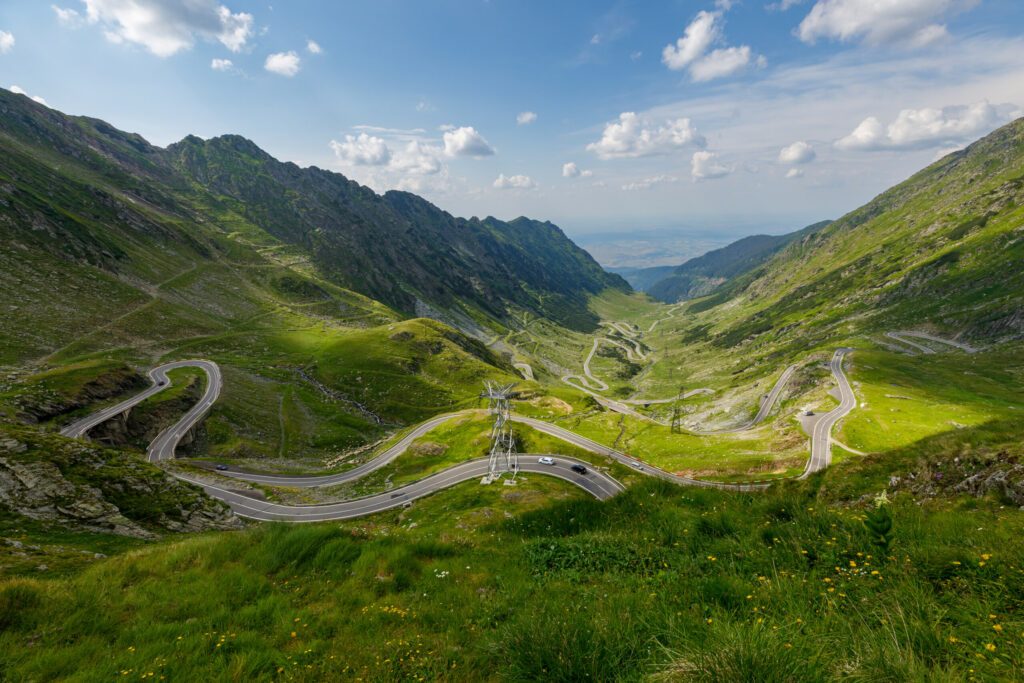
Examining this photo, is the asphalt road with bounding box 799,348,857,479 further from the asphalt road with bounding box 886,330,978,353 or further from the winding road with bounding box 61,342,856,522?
the asphalt road with bounding box 886,330,978,353

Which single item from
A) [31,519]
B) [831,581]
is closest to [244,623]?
[831,581]

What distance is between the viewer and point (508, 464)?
241 feet

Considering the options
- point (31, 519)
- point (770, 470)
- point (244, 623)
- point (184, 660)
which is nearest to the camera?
point (184, 660)

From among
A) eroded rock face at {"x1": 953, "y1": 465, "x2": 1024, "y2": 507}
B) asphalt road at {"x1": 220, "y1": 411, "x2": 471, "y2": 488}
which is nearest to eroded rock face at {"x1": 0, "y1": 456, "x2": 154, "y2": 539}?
eroded rock face at {"x1": 953, "y1": 465, "x2": 1024, "y2": 507}

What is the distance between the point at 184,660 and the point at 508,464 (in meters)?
68.9

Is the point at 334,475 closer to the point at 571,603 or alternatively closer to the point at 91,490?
the point at 91,490

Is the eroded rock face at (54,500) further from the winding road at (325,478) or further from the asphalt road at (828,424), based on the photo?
the asphalt road at (828,424)

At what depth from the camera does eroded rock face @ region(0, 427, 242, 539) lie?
81.3ft

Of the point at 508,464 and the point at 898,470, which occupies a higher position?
the point at 898,470

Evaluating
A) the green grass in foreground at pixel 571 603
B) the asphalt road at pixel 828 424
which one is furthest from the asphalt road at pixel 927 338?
the green grass in foreground at pixel 571 603

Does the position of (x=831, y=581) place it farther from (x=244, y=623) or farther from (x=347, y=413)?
(x=347, y=413)

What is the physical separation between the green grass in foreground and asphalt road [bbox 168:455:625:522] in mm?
43029

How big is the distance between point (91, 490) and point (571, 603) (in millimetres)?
35812

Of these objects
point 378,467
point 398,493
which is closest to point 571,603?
point 398,493
